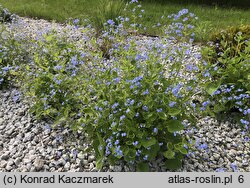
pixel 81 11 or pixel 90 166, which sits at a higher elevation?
pixel 81 11

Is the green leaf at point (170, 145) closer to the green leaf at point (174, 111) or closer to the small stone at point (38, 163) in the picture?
the green leaf at point (174, 111)

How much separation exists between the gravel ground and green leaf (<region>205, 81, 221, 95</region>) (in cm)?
41

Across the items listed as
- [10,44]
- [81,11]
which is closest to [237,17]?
[81,11]

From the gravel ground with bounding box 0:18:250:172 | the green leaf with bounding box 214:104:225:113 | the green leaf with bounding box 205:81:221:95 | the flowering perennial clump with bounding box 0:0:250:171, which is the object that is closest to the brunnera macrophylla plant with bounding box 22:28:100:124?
the flowering perennial clump with bounding box 0:0:250:171

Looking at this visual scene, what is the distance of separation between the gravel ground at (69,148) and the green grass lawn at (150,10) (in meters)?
3.36

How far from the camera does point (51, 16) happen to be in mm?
7816

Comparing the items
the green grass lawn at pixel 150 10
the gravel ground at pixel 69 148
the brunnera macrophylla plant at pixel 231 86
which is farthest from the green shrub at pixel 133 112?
the green grass lawn at pixel 150 10

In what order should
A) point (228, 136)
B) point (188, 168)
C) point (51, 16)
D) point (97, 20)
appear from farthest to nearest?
point (51, 16), point (97, 20), point (228, 136), point (188, 168)

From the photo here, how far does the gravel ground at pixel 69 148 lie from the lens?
12.6 ft

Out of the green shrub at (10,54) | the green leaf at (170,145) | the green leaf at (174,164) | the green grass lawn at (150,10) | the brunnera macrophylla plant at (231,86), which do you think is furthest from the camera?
the green grass lawn at (150,10)

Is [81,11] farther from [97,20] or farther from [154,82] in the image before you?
[154,82]

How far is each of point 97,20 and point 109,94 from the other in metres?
2.90

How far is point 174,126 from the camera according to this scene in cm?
359

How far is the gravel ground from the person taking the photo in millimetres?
3848
